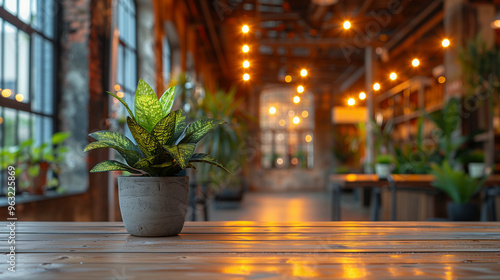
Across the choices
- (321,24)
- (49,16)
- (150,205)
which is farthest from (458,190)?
(321,24)

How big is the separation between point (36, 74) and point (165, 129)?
2955 mm

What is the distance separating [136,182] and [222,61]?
36.8 ft

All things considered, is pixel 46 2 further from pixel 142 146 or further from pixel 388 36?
pixel 388 36

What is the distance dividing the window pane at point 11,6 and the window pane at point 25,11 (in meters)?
0.07

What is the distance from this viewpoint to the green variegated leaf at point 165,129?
110 cm

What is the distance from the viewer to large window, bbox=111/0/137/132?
524cm

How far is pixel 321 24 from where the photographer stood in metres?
8.73

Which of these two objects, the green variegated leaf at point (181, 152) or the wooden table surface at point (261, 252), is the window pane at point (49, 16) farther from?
the green variegated leaf at point (181, 152)

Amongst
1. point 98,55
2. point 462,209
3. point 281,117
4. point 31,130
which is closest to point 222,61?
point 281,117

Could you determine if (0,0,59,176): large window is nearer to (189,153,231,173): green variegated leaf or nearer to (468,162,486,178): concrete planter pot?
(189,153,231,173): green variegated leaf

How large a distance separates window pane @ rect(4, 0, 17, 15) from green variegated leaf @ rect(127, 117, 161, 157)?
8.27 ft

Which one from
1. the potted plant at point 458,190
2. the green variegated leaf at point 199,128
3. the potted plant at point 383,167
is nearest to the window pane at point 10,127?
the green variegated leaf at point 199,128

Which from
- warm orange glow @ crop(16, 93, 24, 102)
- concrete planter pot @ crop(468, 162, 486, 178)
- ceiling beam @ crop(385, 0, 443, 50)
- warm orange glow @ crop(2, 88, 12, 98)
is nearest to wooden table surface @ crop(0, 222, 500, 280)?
warm orange glow @ crop(2, 88, 12, 98)

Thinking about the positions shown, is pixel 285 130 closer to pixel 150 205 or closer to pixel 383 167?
pixel 383 167
